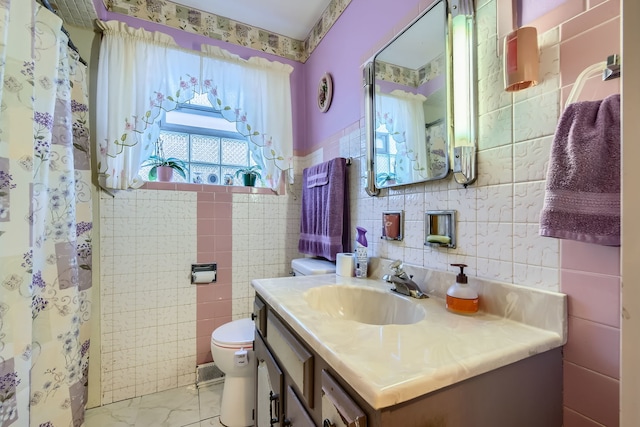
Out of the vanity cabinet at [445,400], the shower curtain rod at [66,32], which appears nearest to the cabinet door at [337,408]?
the vanity cabinet at [445,400]

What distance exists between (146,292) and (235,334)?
0.66 metres

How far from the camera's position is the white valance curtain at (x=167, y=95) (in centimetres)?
160

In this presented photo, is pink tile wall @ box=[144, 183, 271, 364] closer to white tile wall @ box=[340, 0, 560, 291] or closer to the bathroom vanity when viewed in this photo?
the bathroom vanity

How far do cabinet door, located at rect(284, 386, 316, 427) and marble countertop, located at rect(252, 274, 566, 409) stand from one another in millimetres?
202

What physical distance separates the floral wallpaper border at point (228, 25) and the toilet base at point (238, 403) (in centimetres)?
220

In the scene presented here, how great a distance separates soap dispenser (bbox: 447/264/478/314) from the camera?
2.64 feet

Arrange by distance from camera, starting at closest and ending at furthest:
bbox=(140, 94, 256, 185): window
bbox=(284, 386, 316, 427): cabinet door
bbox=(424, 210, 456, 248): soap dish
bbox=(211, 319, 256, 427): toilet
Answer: bbox=(284, 386, 316, 427): cabinet door < bbox=(424, 210, 456, 248): soap dish < bbox=(211, 319, 256, 427): toilet < bbox=(140, 94, 256, 185): window

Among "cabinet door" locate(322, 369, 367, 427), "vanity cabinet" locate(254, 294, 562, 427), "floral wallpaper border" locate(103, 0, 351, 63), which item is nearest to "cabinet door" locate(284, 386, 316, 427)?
"vanity cabinet" locate(254, 294, 562, 427)

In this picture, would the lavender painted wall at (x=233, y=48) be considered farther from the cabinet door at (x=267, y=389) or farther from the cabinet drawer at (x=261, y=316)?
the cabinet door at (x=267, y=389)

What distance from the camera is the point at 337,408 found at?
0.55 metres

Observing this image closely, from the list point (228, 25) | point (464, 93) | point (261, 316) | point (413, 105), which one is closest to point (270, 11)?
point (228, 25)

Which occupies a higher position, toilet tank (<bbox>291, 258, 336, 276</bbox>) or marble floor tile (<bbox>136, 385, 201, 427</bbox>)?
toilet tank (<bbox>291, 258, 336, 276</bbox>)

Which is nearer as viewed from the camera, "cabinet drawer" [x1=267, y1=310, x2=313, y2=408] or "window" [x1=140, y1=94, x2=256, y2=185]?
"cabinet drawer" [x1=267, y1=310, x2=313, y2=408]

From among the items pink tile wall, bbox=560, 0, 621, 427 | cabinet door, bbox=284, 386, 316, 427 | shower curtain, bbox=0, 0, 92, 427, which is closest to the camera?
pink tile wall, bbox=560, 0, 621, 427
